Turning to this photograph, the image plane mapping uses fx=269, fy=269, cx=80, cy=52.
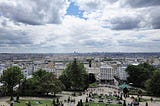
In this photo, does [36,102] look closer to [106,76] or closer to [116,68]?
[106,76]

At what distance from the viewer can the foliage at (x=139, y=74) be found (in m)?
82.1

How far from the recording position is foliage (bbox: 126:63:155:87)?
8205 centimetres

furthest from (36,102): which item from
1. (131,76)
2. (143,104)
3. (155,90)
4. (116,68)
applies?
(116,68)

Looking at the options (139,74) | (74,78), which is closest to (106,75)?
(139,74)

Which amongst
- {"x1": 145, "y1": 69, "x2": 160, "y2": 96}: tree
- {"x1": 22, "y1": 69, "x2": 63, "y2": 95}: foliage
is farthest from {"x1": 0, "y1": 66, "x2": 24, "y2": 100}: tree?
{"x1": 145, "y1": 69, "x2": 160, "y2": 96}: tree

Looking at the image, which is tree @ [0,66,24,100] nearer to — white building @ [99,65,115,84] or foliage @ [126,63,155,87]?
foliage @ [126,63,155,87]

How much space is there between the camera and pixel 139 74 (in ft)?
276

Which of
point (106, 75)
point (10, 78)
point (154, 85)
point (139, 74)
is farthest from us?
point (106, 75)

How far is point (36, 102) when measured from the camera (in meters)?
52.1

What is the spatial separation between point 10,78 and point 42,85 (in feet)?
24.5

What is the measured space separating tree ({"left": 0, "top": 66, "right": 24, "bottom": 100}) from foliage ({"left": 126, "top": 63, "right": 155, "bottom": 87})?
126ft

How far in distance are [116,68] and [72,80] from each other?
53.4 meters

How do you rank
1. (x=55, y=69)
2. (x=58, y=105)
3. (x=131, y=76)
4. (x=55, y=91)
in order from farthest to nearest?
(x=55, y=69) < (x=131, y=76) < (x=55, y=91) < (x=58, y=105)

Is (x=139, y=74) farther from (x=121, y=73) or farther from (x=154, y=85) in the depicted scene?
(x=121, y=73)
